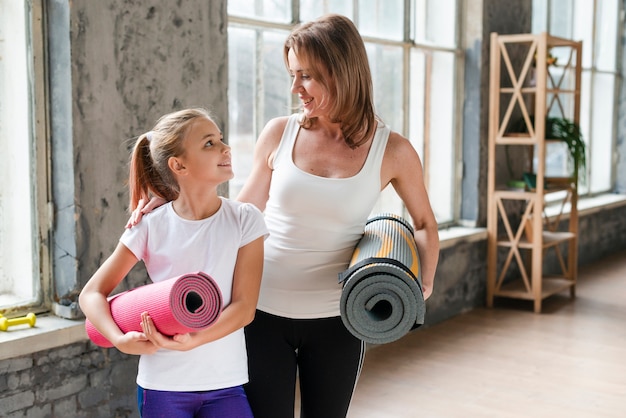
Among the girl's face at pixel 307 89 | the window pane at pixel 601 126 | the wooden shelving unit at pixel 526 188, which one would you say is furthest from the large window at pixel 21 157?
the window pane at pixel 601 126

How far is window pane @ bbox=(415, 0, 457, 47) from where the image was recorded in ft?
18.0

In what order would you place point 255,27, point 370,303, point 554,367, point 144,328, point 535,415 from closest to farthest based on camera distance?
1. point 144,328
2. point 370,303
3. point 535,415
4. point 255,27
5. point 554,367

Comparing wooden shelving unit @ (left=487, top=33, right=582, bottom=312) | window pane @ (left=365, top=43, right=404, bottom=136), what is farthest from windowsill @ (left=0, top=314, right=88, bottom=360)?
wooden shelving unit @ (left=487, top=33, right=582, bottom=312)

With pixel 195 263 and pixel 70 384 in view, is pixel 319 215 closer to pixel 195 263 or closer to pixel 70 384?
pixel 195 263

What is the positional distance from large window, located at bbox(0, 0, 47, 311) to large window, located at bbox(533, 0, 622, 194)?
5951 millimetres

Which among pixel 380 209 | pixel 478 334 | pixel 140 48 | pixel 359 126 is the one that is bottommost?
pixel 478 334

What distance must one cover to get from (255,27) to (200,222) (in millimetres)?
2347

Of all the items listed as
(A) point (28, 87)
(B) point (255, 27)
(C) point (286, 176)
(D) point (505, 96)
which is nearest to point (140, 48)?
(A) point (28, 87)

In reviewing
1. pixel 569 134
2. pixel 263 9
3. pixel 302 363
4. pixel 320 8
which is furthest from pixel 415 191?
pixel 569 134

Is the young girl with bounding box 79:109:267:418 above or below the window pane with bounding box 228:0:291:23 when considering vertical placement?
below

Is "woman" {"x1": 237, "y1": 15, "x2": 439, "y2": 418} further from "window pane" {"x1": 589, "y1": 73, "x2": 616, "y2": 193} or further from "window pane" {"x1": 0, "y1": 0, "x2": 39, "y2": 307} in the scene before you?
"window pane" {"x1": 589, "y1": 73, "x2": 616, "y2": 193}

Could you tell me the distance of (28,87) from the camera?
2980mm

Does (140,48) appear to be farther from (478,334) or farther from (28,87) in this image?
(478,334)

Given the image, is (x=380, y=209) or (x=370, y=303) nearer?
(x=370, y=303)
